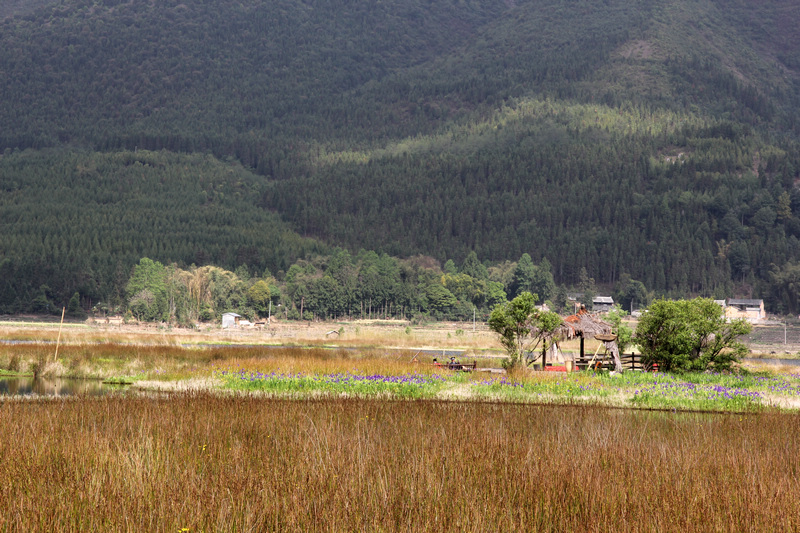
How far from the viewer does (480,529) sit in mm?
8992

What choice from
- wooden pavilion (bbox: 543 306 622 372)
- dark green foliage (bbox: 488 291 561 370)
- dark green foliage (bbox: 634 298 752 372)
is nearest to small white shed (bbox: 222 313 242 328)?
wooden pavilion (bbox: 543 306 622 372)

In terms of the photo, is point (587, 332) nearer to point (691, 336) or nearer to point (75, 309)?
point (691, 336)

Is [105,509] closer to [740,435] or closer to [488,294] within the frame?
[740,435]

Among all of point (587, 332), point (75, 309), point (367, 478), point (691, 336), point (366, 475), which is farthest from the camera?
point (75, 309)

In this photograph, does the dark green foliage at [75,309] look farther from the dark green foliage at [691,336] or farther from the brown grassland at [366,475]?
the brown grassland at [366,475]

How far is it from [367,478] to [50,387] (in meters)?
23.8

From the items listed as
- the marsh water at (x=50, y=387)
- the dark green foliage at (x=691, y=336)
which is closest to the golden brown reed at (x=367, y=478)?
the marsh water at (x=50, y=387)

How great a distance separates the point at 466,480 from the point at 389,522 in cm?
249

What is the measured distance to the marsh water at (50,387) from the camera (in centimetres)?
2780

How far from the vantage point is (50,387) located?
3080 cm

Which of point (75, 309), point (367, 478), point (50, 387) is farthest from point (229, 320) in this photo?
point (367, 478)

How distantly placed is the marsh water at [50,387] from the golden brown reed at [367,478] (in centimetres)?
1188

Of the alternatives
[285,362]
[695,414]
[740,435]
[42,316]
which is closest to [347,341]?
[285,362]

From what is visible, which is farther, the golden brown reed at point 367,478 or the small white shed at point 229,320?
the small white shed at point 229,320
